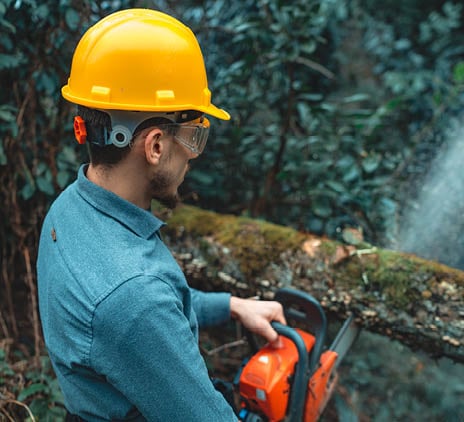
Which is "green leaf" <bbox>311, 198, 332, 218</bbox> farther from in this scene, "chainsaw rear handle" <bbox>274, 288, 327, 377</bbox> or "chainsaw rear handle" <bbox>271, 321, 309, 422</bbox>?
"chainsaw rear handle" <bbox>271, 321, 309, 422</bbox>

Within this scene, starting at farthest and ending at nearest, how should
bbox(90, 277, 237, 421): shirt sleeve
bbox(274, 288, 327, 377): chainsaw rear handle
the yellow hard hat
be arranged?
bbox(274, 288, 327, 377): chainsaw rear handle < the yellow hard hat < bbox(90, 277, 237, 421): shirt sleeve

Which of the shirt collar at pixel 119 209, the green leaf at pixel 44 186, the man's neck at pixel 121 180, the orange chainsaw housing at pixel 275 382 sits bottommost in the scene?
the orange chainsaw housing at pixel 275 382

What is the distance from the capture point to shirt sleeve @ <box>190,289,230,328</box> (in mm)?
1642

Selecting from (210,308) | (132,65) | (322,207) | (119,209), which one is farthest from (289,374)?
(322,207)

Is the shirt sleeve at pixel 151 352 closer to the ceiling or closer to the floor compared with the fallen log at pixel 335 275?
closer to the ceiling

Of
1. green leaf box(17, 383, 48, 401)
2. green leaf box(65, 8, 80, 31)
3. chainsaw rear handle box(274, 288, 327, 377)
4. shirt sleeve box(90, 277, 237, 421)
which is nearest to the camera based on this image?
shirt sleeve box(90, 277, 237, 421)

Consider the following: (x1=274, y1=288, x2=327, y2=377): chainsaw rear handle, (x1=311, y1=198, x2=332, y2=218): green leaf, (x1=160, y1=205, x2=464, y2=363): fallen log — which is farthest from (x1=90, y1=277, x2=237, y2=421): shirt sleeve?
(x1=311, y1=198, x2=332, y2=218): green leaf

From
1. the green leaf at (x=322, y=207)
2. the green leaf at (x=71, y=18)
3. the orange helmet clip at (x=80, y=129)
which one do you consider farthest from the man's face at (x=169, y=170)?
the green leaf at (x=322, y=207)

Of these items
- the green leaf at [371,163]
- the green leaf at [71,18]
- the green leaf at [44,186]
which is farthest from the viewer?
the green leaf at [371,163]

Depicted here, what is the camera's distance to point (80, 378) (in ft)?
3.72

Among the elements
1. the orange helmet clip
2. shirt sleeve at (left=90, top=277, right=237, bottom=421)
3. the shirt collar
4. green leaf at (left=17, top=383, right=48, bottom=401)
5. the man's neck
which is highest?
the orange helmet clip

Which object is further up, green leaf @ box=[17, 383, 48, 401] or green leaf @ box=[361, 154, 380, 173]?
green leaf @ box=[361, 154, 380, 173]

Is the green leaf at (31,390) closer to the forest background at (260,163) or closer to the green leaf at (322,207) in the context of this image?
the forest background at (260,163)

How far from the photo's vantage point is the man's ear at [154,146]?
3.72ft
